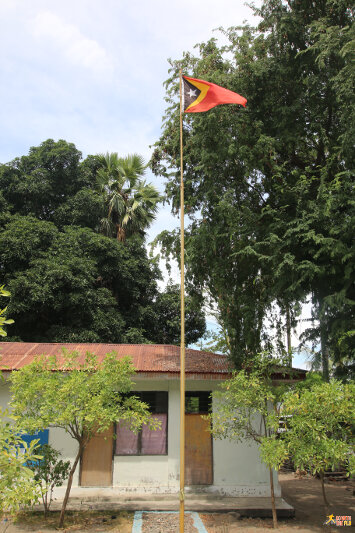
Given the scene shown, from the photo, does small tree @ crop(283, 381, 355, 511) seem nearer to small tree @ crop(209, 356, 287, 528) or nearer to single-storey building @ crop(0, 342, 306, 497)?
small tree @ crop(209, 356, 287, 528)

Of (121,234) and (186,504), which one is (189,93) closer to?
(186,504)

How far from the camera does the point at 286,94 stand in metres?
11.4

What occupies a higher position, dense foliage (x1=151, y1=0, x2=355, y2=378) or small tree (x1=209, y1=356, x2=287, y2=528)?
dense foliage (x1=151, y1=0, x2=355, y2=378)

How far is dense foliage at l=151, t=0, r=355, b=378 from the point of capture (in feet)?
30.7

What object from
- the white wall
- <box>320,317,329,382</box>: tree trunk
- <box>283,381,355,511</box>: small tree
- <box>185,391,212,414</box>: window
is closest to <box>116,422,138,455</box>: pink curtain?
the white wall

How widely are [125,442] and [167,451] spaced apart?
1.13 metres

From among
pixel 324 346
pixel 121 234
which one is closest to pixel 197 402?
pixel 324 346

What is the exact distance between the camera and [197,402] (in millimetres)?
11422

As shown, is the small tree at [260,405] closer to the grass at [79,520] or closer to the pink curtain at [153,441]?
the pink curtain at [153,441]

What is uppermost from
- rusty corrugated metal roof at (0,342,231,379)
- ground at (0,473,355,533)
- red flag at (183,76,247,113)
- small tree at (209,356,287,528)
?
red flag at (183,76,247,113)

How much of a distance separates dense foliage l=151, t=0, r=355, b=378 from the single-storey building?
1867 mm

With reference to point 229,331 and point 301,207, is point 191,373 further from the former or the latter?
point 301,207

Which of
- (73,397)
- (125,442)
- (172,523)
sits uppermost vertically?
(73,397)

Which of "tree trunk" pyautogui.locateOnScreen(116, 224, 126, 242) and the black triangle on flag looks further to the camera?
"tree trunk" pyautogui.locateOnScreen(116, 224, 126, 242)
